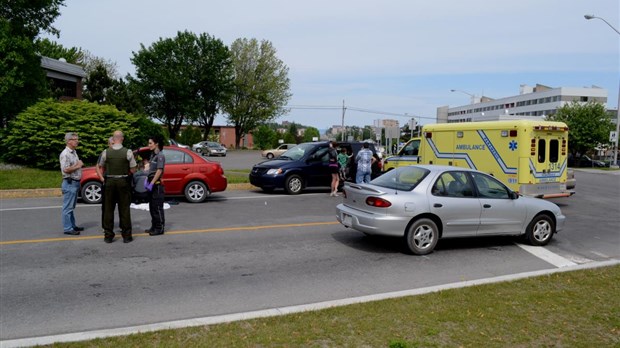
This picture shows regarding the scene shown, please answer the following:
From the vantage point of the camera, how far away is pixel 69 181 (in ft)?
27.4

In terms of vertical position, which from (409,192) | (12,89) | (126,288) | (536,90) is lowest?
(126,288)

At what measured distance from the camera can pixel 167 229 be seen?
9.05m

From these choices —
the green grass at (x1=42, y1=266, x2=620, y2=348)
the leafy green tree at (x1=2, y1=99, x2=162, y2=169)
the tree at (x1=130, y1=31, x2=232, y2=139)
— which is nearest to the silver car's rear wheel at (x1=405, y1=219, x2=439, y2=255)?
the green grass at (x1=42, y1=266, x2=620, y2=348)

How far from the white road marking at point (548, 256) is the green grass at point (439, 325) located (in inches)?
77.3

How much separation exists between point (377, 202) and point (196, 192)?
21.8ft

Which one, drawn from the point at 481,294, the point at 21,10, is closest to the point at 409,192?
the point at 481,294

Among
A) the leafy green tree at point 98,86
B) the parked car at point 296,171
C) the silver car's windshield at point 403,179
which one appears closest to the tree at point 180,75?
the leafy green tree at point 98,86

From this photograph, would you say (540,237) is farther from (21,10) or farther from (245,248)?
(21,10)

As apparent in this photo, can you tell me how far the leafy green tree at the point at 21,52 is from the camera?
21.0 m

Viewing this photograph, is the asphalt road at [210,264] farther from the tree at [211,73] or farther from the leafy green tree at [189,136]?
the leafy green tree at [189,136]

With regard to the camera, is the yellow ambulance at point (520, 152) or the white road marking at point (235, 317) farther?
the yellow ambulance at point (520, 152)

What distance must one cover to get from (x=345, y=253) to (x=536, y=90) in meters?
114

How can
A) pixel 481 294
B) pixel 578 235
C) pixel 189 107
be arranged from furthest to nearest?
pixel 189 107
pixel 578 235
pixel 481 294

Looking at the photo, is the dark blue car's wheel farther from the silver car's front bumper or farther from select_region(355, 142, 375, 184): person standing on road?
the silver car's front bumper
